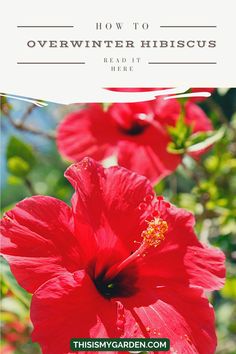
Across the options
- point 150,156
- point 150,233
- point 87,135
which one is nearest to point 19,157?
point 87,135

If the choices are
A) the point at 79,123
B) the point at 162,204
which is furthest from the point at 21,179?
the point at 162,204

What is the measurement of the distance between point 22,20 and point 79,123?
0.90 ft

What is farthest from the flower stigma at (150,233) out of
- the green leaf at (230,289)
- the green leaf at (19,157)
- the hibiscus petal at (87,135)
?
the green leaf at (230,289)

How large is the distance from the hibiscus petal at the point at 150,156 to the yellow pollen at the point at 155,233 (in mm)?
252

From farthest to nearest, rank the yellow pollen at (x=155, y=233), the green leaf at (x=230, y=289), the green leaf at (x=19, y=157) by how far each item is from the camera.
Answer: the green leaf at (x=230, y=289) → the green leaf at (x=19, y=157) → the yellow pollen at (x=155, y=233)

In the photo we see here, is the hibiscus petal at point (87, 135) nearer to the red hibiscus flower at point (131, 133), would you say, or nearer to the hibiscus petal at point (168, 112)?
the red hibiscus flower at point (131, 133)

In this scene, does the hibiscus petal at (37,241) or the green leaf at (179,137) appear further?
the green leaf at (179,137)

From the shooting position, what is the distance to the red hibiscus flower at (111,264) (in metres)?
0.88

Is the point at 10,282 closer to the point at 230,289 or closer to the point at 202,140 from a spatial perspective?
the point at 202,140

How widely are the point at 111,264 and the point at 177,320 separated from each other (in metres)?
0.14

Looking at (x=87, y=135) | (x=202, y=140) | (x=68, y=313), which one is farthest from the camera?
(x=87, y=135)

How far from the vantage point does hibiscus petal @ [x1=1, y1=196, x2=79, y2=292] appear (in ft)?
2.91

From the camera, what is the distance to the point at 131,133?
1.32 metres

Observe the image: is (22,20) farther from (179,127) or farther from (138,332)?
(138,332)
